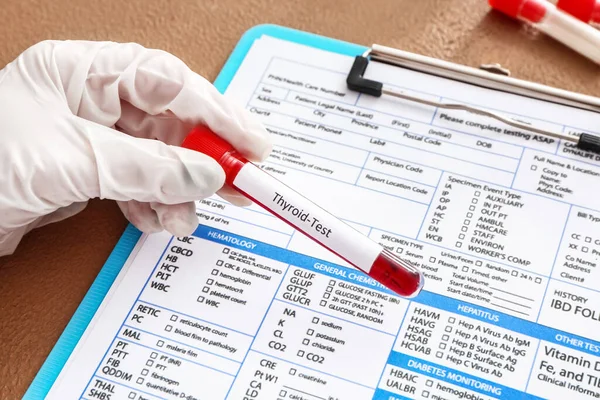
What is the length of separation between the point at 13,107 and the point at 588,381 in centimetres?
53

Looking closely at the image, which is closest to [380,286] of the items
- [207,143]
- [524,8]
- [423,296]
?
[423,296]

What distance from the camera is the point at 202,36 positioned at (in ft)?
2.74

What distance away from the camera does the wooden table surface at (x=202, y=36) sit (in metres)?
0.66

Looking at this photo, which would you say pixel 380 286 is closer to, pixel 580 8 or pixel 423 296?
pixel 423 296

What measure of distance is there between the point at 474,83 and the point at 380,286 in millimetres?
264

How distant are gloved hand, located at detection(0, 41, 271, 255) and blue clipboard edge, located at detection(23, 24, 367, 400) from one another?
0.04 metres

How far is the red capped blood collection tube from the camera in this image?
1.86ft

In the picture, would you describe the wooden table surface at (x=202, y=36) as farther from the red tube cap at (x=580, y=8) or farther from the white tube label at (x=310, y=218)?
the white tube label at (x=310, y=218)

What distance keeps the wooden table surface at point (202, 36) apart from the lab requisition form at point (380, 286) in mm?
60

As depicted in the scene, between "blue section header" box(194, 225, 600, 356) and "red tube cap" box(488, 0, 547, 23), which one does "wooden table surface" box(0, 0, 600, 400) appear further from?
"blue section header" box(194, 225, 600, 356)

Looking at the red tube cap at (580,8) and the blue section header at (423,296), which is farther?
the red tube cap at (580,8)

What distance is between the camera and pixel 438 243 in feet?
2.09

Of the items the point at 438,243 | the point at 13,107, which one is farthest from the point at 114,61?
the point at 438,243

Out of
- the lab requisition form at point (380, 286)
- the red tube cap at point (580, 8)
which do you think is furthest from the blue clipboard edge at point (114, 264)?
the red tube cap at point (580, 8)
